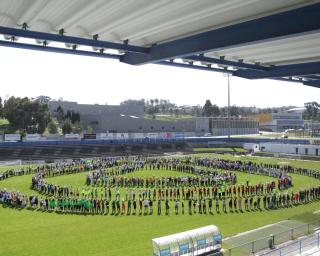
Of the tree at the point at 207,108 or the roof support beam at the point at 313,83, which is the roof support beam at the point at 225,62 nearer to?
the roof support beam at the point at 313,83

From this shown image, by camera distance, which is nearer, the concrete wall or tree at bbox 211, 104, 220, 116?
the concrete wall

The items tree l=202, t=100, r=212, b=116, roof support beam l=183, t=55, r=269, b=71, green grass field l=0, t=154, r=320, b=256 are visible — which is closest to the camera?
roof support beam l=183, t=55, r=269, b=71

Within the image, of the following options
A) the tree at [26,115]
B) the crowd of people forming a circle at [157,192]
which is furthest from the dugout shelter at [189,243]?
the tree at [26,115]

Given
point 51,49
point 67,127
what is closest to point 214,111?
point 67,127

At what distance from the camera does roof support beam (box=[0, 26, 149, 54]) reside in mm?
9320

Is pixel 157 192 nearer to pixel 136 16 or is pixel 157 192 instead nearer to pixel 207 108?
pixel 136 16

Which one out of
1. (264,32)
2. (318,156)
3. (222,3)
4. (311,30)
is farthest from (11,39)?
(318,156)

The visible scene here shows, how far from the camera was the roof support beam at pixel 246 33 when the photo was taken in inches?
321

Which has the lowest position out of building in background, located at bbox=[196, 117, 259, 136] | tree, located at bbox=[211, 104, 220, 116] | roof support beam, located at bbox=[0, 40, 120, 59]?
building in background, located at bbox=[196, 117, 259, 136]

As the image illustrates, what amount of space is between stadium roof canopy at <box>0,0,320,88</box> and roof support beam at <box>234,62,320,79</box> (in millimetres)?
1762

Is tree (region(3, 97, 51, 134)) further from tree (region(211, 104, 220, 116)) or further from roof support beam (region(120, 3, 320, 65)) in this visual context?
tree (region(211, 104, 220, 116))

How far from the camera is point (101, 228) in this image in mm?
17422

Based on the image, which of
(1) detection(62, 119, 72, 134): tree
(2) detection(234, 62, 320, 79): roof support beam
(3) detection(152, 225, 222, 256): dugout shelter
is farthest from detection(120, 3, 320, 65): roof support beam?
(1) detection(62, 119, 72, 134): tree

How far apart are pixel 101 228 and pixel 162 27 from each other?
11.2 m
